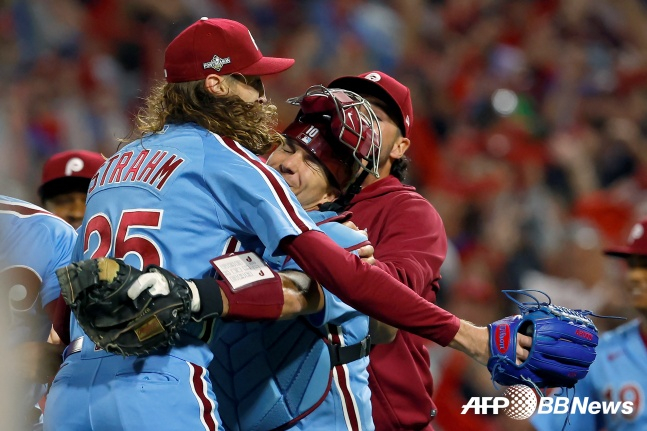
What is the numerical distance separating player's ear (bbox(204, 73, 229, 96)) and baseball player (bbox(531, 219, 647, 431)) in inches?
94.4

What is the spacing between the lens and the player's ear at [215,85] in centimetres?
295

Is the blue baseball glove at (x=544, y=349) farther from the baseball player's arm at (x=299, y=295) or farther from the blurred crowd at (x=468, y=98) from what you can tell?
the blurred crowd at (x=468, y=98)

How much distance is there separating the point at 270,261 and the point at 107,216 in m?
0.48

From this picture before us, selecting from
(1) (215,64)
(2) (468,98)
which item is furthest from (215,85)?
(2) (468,98)

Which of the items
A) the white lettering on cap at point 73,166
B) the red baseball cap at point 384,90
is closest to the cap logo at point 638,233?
the red baseball cap at point 384,90

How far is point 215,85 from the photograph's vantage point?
2957 millimetres

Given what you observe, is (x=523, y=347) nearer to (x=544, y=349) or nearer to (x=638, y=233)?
(x=544, y=349)

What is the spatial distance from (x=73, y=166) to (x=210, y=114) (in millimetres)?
1918

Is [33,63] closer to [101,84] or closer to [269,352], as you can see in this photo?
[101,84]

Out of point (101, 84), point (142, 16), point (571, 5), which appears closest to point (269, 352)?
point (101, 84)

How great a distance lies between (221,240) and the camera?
9.08 feet

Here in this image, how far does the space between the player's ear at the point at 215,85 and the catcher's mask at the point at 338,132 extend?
45 centimetres

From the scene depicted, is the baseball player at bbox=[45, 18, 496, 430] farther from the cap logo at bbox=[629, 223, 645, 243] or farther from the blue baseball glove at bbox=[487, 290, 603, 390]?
the cap logo at bbox=[629, 223, 645, 243]

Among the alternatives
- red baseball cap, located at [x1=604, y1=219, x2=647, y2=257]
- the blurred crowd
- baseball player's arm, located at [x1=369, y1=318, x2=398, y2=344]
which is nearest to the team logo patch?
baseball player's arm, located at [x1=369, y1=318, x2=398, y2=344]
